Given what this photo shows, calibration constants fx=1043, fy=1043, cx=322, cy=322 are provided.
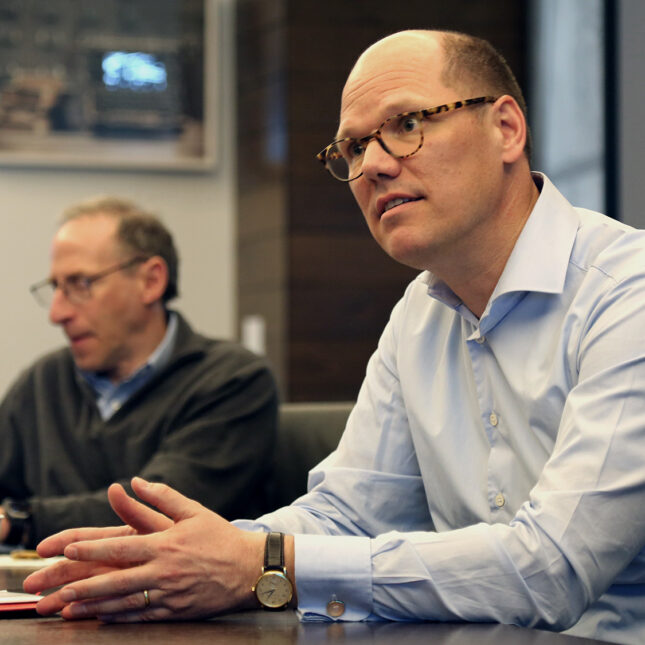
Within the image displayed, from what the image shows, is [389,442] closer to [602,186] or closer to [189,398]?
[189,398]

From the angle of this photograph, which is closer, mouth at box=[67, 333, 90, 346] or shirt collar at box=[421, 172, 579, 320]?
shirt collar at box=[421, 172, 579, 320]

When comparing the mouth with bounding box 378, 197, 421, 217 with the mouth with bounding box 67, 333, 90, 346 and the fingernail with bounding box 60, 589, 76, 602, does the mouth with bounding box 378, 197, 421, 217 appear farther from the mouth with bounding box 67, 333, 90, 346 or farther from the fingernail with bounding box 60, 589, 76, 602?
the mouth with bounding box 67, 333, 90, 346

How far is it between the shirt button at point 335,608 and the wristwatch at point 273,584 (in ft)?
0.15

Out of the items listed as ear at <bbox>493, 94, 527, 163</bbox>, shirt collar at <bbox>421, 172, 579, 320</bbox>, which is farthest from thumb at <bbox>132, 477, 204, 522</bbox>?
ear at <bbox>493, 94, 527, 163</bbox>

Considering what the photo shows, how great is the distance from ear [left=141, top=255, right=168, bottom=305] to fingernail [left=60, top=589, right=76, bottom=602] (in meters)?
1.53

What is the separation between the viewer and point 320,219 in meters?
3.83

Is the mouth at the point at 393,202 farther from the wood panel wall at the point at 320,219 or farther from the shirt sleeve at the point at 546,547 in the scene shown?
the wood panel wall at the point at 320,219

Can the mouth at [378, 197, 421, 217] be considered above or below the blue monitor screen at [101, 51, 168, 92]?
below

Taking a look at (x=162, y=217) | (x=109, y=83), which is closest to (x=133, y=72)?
(x=109, y=83)

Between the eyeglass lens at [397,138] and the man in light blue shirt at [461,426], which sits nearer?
the man in light blue shirt at [461,426]

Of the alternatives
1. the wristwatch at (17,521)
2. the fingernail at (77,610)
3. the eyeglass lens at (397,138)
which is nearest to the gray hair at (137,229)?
the wristwatch at (17,521)

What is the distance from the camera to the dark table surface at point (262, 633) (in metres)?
0.96

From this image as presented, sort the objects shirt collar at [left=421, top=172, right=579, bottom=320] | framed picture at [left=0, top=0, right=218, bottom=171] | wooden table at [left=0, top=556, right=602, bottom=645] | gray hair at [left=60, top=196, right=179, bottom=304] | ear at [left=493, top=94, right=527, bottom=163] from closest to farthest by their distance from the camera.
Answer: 1. wooden table at [left=0, top=556, right=602, bottom=645]
2. shirt collar at [left=421, top=172, right=579, bottom=320]
3. ear at [left=493, top=94, right=527, bottom=163]
4. gray hair at [left=60, top=196, right=179, bottom=304]
5. framed picture at [left=0, top=0, right=218, bottom=171]

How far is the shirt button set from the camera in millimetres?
1129
